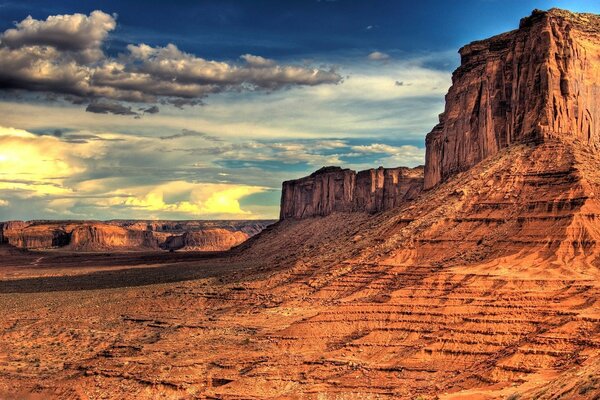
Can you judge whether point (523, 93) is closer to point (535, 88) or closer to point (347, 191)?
point (535, 88)

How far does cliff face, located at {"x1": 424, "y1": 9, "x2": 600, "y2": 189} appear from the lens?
60844 millimetres

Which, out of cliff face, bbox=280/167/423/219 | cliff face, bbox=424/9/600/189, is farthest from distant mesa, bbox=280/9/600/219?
cliff face, bbox=280/167/423/219

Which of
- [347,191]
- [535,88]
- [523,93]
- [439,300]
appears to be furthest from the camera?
[347,191]

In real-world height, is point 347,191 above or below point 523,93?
below

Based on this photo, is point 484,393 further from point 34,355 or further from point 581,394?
point 34,355

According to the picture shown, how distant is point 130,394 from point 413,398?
43.8 feet

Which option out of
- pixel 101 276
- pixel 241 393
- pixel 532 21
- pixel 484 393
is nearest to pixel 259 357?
pixel 241 393

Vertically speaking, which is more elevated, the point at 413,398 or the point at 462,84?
the point at 462,84

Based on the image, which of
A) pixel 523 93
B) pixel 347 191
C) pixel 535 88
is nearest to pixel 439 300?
pixel 535 88

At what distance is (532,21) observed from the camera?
6400 cm

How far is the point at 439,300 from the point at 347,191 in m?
89.5

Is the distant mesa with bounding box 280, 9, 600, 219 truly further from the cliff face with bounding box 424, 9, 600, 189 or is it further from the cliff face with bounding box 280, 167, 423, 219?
the cliff face with bounding box 280, 167, 423, 219

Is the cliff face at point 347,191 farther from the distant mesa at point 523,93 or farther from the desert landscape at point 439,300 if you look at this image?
the desert landscape at point 439,300

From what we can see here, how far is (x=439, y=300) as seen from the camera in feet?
147
